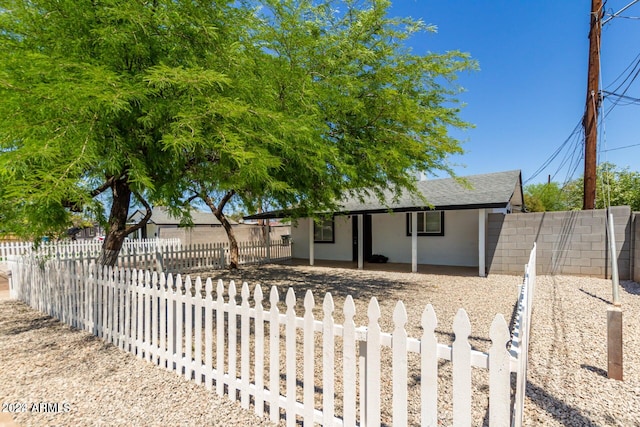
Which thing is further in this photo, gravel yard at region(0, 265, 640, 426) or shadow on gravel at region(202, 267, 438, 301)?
shadow on gravel at region(202, 267, 438, 301)

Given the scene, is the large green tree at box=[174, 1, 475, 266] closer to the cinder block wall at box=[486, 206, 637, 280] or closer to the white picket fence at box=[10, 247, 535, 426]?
the white picket fence at box=[10, 247, 535, 426]

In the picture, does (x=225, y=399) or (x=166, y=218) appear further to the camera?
(x=166, y=218)

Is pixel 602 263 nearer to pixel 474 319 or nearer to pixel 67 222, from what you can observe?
pixel 474 319

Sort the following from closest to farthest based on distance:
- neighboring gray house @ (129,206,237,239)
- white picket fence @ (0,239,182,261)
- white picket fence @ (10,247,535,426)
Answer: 1. white picket fence @ (10,247,535,426)
2. white picket fence @ (0,239,182,261)
3. neighboring gray house @ (129,206,237,239)

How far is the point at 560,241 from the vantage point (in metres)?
9.89

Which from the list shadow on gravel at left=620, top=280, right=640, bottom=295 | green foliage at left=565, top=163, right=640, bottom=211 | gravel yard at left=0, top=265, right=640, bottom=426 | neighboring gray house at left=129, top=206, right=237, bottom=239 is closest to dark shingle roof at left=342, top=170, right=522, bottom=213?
shadow on gravel at left=620, top=280, right=640, bottom=295

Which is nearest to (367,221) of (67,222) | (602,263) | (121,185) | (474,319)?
(602,263)

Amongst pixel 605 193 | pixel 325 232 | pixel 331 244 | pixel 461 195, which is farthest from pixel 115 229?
pixel 605 193

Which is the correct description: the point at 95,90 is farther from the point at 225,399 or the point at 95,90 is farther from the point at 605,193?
the point at 605,193

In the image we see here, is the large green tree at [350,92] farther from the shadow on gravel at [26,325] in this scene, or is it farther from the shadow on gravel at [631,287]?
the shadow on gravel at [631,287]

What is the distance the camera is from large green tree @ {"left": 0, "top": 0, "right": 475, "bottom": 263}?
2854 mm

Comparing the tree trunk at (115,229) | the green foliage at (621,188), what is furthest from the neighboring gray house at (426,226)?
the green foliage at (621,188)

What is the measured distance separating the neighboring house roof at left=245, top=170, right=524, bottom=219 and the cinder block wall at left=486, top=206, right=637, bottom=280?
3.32 ft

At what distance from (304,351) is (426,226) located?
38.8 ft
